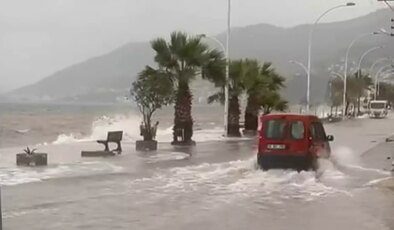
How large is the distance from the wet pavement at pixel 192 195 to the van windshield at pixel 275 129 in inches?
37.1

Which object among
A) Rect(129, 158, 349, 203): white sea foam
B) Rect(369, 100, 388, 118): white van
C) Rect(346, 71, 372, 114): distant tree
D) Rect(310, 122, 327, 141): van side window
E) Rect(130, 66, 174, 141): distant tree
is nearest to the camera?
Rect(129, 158, 349, 203): white sea foam

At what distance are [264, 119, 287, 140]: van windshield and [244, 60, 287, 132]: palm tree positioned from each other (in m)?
20.7

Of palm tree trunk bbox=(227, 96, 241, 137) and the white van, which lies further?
the white van

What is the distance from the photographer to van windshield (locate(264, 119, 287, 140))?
1791 centimetres

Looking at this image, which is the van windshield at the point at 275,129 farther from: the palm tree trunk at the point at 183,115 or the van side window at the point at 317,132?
the palm tree trunk at the point at 183,115

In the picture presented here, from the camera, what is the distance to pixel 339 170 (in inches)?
773

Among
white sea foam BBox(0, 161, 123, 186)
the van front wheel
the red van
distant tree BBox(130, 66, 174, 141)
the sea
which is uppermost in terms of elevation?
distant tree BBox(130, 66, 174, 141)

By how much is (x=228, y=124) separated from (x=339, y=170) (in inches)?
766

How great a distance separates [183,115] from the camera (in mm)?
31094

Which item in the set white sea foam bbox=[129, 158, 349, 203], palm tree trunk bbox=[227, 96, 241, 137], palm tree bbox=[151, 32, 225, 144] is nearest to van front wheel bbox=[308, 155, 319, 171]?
white sea foam bbox=[129, 158, 349, 203]

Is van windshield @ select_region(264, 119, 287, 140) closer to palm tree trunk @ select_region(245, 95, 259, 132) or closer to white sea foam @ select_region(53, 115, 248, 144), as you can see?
white sea foam @ select_region(53, 115, 248, 144)

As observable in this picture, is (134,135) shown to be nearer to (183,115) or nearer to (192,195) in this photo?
(183,115)

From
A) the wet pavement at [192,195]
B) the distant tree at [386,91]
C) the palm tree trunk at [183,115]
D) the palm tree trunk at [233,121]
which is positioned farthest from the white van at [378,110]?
the wet pavement at [192,195]

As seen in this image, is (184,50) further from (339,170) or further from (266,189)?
(266,189)
